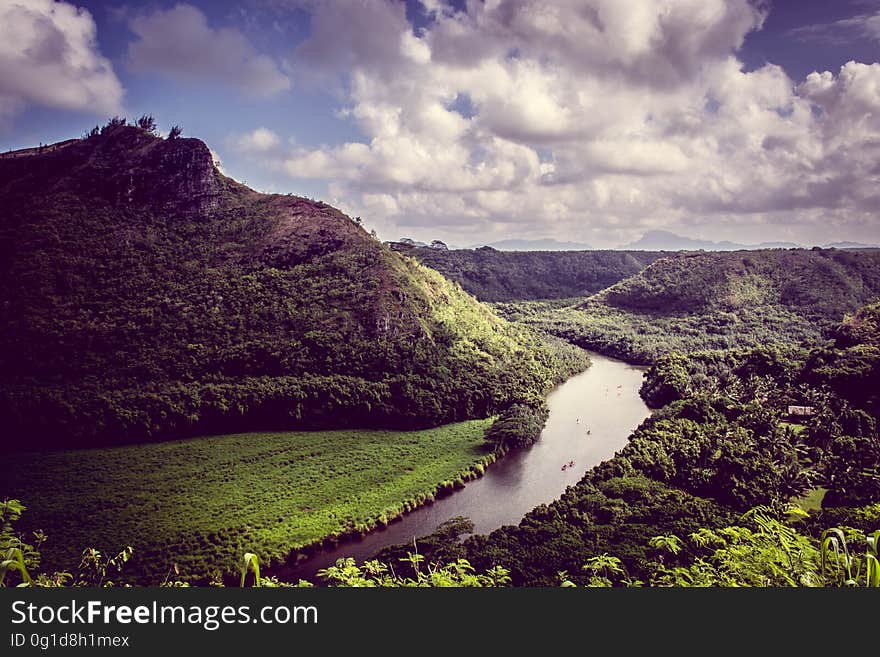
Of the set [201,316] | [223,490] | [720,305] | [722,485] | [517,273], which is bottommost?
[223,490]

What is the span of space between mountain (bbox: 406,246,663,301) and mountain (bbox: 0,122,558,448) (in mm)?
80767

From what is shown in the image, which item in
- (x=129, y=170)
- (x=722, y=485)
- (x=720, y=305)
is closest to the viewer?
(x=722, y=485)

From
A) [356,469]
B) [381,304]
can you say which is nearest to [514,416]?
[356,469]

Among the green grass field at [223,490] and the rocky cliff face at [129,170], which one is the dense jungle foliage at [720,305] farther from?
the rocky cliff face at [129,170]

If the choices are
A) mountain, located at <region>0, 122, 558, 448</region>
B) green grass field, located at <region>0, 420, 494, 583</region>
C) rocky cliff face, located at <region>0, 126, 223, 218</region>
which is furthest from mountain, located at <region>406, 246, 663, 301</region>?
green grass field, located at <region>0, 420, 494, 583</region>

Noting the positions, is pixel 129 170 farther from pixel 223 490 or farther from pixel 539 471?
pixel 539 471

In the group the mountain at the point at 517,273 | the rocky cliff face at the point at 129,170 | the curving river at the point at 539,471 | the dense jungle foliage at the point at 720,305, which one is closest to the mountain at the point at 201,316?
the rocky cliff face at the point at 129,170

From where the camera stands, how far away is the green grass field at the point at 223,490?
30641mm

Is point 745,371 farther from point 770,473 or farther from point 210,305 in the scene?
point 210,305

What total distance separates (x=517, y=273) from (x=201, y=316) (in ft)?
425

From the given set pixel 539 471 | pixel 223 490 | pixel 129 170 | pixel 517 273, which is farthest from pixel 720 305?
pixel 129 170

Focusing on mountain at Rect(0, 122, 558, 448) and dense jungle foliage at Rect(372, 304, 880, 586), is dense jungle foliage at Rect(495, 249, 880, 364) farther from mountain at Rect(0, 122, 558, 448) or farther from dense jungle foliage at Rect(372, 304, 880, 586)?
dense jungle foliage at Rect(372, 304, 880, 586)

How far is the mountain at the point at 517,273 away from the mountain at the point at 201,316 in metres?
80.8

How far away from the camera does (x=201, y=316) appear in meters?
59.9
